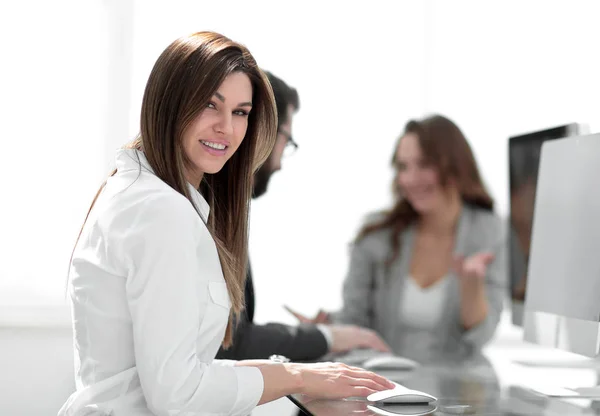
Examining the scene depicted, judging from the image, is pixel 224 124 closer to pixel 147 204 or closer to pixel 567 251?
pixel 147 204

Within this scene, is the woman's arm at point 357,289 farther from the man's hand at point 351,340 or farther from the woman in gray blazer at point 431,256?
the man's hand at point 351,340

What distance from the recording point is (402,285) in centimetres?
309

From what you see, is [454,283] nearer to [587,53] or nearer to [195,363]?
[587,53]

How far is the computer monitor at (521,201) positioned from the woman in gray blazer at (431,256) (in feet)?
2.93

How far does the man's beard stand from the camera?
206cm

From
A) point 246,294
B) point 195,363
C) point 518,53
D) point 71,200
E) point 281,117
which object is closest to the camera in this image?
point 195,363

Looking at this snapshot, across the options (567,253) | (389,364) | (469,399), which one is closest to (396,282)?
(389,364)

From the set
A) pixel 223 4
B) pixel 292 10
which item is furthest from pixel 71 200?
pixel 292 10

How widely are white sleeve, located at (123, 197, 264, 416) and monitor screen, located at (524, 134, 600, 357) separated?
78cm

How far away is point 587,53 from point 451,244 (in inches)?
40.5

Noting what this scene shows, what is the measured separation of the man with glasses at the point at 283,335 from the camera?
5.81 ft

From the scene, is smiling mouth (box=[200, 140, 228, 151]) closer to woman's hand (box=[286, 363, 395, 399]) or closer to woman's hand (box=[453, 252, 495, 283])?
woman's hand (box=[286, 363, 395, 399])

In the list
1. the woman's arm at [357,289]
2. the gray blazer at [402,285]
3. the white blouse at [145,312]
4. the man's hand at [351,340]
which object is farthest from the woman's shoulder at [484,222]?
the white blouse at [145,312]

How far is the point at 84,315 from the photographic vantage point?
1024 mm
